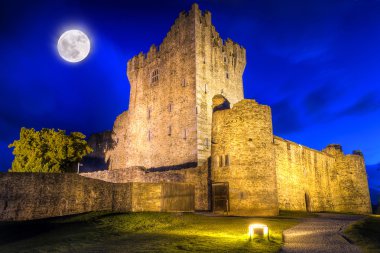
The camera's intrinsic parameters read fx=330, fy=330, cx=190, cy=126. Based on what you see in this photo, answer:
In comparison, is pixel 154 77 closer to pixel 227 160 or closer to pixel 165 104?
pixel 165 104

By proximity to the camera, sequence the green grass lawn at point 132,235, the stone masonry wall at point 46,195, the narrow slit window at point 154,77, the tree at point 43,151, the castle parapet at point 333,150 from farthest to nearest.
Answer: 1. the narrow slit window at point 154,77
2. the castle parapet at point 333,150
3. the tree at point 43,151
4. the stone masonry wall at point 46,195
5. the green grass lawn at point 132,235

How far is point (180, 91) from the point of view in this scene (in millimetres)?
31125

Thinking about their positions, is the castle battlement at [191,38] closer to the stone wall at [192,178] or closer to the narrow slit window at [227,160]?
the stone wall at [192,178]

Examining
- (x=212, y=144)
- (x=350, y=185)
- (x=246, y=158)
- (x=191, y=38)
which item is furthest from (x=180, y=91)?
(x=350, y=185)

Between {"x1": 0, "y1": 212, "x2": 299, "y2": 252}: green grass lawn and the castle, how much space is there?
474 centimetres

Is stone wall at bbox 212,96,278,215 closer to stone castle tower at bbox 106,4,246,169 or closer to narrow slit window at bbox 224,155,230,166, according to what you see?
narrow slit window at bbox 224,155,230,166

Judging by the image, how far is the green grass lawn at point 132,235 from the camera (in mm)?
8777

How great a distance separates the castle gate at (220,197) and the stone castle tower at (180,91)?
8.17 meters

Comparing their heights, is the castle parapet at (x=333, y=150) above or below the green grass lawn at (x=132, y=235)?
above

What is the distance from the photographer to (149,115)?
34.2 m

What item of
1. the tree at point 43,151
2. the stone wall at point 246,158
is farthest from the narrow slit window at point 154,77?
the stone wall at point 246,158

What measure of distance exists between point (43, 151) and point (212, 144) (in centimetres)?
1517

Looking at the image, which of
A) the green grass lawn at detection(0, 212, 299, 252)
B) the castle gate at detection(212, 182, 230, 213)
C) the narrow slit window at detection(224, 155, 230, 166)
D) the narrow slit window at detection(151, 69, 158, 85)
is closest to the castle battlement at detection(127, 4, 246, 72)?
the narrow slit window at detection(151, 69, 158, 85)

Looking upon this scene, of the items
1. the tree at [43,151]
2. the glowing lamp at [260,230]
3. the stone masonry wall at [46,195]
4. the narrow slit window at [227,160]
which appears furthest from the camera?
the tree at [43,151]
